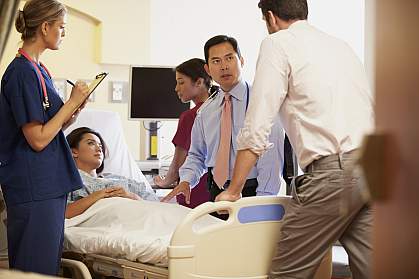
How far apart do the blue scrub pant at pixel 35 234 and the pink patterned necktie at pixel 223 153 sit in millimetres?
820

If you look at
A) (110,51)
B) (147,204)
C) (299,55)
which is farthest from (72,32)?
(299,55)

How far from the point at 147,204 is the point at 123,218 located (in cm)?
15

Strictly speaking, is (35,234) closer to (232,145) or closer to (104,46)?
(232,145)

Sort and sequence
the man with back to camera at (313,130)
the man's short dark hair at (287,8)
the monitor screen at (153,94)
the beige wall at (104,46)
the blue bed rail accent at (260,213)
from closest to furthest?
1. the man with back to camera at (313,130)
2. the man's short dark hair at (287,8)
3. the blue bed rail accent at (260,213)
4. the monitor screen at (153,94)
5. the beige wall at (104,46)

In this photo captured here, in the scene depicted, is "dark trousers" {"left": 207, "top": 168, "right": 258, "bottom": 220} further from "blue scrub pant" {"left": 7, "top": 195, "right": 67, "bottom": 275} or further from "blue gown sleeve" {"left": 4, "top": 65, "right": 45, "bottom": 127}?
"blue gown sleeve" {"left": 4, "top": 65, "right": 45, "bottom": 127}

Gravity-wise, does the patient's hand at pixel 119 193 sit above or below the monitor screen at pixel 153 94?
below

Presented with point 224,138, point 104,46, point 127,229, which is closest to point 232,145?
point 224,138

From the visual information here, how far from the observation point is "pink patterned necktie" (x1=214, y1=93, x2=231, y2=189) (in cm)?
315

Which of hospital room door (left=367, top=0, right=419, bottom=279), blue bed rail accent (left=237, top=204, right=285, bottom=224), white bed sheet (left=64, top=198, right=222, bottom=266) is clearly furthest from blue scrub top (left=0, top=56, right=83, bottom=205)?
hospital room door (left=367, top=0, right=419, bottom=279)

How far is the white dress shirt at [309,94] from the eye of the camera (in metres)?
2.25

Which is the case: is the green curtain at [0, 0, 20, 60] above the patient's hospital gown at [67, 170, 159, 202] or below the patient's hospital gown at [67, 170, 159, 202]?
above

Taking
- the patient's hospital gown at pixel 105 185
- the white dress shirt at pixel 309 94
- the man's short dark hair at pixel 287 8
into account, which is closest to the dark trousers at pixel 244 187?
the patient's hospital gown at pixel 105 185

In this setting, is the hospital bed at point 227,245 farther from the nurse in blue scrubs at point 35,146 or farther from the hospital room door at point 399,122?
the hospital room door at point 399,122

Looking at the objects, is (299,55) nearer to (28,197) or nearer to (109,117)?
(28,197)
